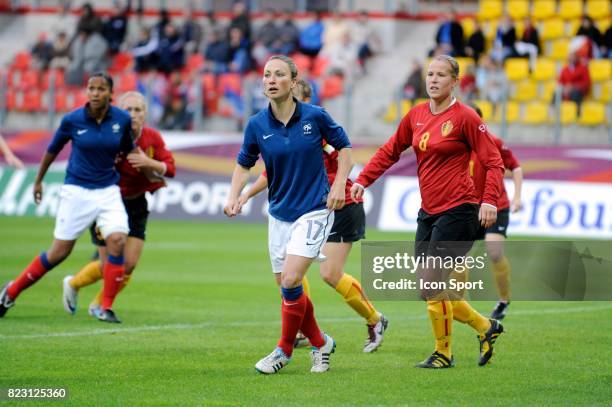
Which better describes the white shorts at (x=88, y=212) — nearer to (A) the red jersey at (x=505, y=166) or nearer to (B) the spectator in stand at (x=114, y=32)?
(A) the red jersey at (x=505, y=166)

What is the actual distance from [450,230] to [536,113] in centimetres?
1538

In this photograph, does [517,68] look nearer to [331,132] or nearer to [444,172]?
[444,172]

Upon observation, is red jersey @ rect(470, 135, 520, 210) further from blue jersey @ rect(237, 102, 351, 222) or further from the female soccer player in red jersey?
blue jersey @ rect(237, 102, 351, 222)

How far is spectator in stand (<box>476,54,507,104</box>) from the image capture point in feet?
76.9

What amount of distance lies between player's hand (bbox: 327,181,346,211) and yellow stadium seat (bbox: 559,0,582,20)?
20.2 metres

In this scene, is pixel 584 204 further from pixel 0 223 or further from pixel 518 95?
pixel 0 223

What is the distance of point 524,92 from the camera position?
24.2 metres

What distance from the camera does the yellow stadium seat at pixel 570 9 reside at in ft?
90.5

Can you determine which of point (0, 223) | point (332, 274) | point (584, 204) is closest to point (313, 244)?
point (332, 274)

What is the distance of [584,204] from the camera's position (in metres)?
21.5

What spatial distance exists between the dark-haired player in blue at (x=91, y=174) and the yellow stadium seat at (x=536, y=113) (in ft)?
45.1

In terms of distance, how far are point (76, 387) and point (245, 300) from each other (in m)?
5.93

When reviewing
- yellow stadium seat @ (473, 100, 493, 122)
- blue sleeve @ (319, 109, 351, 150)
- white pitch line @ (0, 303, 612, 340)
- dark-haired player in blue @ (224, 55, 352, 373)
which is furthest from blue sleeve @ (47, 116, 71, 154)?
yellow stadium seat @ (473, 100, 493, 122)

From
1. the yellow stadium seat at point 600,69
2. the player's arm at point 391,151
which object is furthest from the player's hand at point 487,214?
the yellow stadium seat at point 600,69
